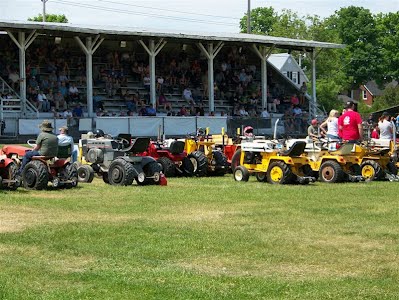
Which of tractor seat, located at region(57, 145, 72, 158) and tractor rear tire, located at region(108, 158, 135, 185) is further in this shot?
tractor seat, located at region(57, 145, 72, 158)

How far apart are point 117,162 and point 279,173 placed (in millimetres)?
3564

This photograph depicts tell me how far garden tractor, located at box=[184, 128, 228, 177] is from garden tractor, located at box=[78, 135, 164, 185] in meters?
1.96

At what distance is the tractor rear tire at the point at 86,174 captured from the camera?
20.5 m

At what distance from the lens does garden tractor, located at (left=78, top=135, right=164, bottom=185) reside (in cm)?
1973

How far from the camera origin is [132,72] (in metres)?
44.6

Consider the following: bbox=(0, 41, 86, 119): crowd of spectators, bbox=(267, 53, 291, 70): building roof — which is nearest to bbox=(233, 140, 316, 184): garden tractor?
bbox=(0, 41, 86, 119): crowd of spectators

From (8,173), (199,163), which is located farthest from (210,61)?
(8,173)

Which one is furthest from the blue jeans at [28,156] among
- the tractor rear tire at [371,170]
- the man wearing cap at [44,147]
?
the tractor rear tire at [371,170]

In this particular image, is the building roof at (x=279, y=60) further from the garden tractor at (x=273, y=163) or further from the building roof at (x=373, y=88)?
the garden tractor at (x=273, y=163)

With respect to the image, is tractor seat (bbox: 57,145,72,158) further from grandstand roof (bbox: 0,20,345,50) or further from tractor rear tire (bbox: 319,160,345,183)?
grandstand roof (bbox: 0,20,345,50)

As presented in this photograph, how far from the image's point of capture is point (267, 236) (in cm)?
1258

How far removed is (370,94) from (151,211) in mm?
104807

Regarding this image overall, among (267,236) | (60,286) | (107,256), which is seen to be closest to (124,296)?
(60,286)

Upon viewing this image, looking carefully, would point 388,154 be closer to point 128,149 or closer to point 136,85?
point 128,149
